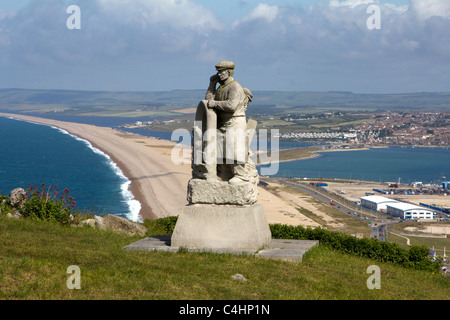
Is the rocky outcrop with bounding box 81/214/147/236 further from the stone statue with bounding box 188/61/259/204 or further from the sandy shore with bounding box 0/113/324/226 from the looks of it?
the sandy shore with bounding box 0/113/324/226

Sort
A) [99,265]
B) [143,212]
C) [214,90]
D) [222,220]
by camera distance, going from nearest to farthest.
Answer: [99,265]
[222,220]
[214,90]
[143,212]

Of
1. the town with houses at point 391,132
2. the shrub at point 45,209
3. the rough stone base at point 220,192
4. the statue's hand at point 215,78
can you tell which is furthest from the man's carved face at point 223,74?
the town with houses at point 391,132

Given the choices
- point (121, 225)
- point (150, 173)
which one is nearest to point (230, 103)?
point (121, 225)

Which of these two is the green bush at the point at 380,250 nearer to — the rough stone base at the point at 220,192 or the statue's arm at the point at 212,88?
the rough stone base at the point at 220,192

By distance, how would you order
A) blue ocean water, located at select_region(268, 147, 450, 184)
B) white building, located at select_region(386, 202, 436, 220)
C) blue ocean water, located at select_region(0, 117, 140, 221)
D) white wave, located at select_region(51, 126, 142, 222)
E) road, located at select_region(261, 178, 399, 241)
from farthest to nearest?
blue ocean water, located at select_region(268, 147, 450, 184)
white building, located at select_region(386, 202, 436, 220)
road, located at select_region(261, 178, 399, 241)
blue ocean water, located at select_region(0, 117, 140, 221)
white wave, located at select_region(51, 126, 142, 222)

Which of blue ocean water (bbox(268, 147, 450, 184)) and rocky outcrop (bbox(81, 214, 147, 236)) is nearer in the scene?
rocky outcrop (bbox(81, 214, 147, 236))

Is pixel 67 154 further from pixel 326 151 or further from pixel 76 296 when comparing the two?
pixel 76 296

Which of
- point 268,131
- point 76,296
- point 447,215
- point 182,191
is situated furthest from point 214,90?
point 268,131

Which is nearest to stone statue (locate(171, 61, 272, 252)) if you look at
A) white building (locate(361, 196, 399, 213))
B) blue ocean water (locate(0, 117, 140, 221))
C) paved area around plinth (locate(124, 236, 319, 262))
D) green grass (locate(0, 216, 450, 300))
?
paved area around plinth (locate(124, 236, 319, 262))
